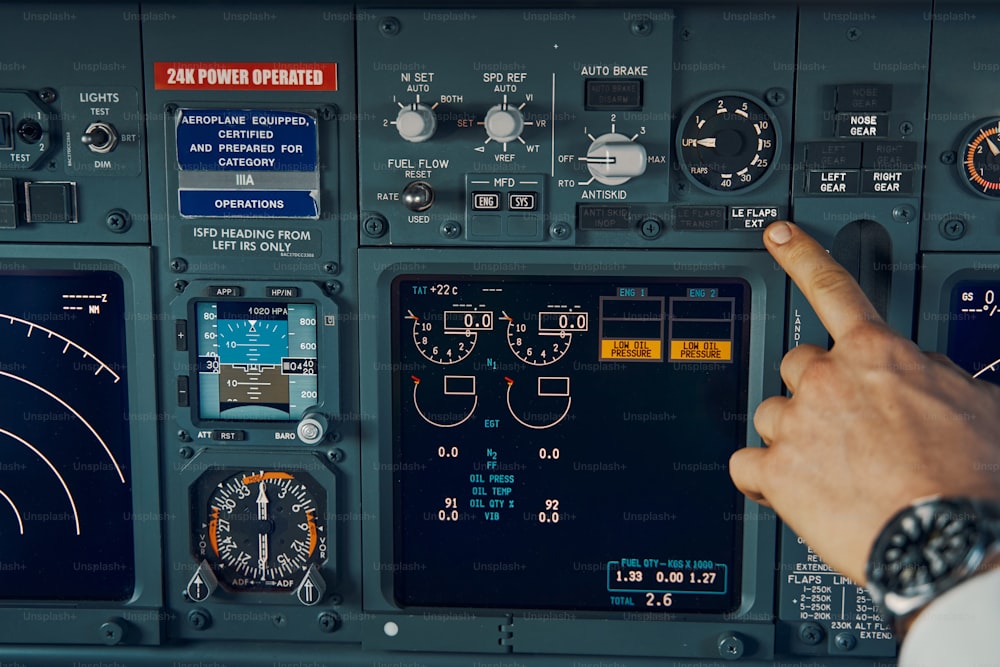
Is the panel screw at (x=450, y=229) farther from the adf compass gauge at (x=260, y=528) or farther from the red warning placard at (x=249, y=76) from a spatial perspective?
the adf compass gauge at (x=260, y=528)

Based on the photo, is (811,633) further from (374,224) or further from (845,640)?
(374,224)

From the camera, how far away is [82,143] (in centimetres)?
257

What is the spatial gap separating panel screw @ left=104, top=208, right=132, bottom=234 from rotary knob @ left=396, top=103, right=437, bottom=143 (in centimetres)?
75

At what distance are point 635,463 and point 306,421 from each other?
2.82 feet

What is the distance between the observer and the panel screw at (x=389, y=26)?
8.23 ft

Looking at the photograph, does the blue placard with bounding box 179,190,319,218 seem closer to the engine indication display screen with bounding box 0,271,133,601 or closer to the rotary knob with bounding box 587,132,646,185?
the engine indication display screen with bounding box 0,271,133,601

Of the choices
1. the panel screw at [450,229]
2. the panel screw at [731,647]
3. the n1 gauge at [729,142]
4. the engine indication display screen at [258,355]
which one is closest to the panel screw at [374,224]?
the panel screw at [450,229]

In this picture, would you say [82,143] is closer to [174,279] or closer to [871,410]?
[174,279]

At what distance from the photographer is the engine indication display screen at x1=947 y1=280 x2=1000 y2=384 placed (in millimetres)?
2586

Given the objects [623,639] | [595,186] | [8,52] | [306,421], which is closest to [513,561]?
[623,639]

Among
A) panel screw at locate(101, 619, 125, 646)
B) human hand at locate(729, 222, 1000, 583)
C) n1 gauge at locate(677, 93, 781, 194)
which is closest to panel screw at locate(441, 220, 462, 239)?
n1 gauge at locate(677, 93, 781, 194)

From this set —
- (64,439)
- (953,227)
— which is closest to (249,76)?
(64,439)

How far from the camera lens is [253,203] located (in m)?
2.58

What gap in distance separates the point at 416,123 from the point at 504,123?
209 mm
